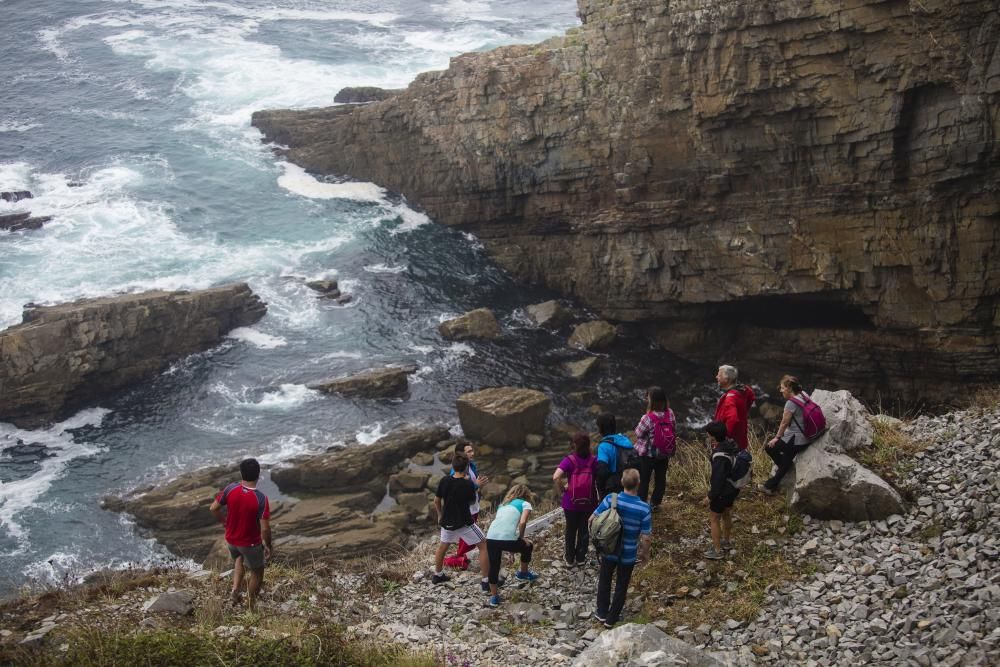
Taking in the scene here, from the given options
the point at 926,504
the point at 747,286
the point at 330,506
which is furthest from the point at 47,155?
the point at 926,504

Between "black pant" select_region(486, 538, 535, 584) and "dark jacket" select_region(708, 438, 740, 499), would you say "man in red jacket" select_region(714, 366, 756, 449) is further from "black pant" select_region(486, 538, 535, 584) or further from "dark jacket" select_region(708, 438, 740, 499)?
"black pant" select_region(486, 538, 535, 584)

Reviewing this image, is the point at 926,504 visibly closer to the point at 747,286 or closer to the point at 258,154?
the point at 747,286

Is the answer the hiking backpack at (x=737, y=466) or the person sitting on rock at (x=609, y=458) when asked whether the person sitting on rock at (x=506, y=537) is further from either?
the hiking backpack at (x=737, y=466)

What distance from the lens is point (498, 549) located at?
11500 millimetres

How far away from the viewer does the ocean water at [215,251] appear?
81.3ft

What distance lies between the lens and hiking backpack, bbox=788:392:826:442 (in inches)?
481

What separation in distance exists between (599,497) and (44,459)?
20.5 meters

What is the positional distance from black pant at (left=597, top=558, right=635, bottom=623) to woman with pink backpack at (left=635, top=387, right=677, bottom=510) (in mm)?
1672

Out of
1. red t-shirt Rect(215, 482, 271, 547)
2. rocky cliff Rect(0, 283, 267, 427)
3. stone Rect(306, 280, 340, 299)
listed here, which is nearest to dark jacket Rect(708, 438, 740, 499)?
red t-shirt Rect(215, 482, 271, 547)

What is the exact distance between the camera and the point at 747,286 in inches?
1075

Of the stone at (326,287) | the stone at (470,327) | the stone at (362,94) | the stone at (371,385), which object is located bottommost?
the stone at (371,385)

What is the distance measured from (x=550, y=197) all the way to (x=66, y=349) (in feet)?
61.9

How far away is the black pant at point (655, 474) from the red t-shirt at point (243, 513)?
18.5 ft

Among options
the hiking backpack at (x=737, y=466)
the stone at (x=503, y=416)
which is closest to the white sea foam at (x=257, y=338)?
the stone at (x=503, y=416)
